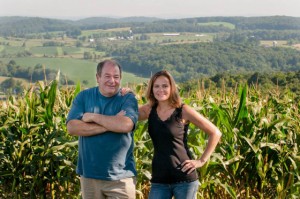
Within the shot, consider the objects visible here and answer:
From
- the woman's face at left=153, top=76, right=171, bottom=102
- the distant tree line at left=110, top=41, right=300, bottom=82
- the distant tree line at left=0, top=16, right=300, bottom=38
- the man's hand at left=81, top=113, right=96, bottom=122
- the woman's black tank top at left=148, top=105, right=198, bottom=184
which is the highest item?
the woman's face at left=153, top=76, right=171, bottom=102

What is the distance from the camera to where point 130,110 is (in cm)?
301

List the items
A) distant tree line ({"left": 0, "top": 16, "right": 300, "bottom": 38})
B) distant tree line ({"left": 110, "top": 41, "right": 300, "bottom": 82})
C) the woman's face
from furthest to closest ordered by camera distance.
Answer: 1. distant tree line ({"left": 0, "top": 16, "right": 300, "bottom": 38})
2. distant tree line ({"left": 110, "top": 41, "right": 300, "bottom": 82})
3. the woman's face

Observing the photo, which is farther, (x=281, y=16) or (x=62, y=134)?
(x=281, y=16)

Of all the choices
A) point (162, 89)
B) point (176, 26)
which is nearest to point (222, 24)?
point (176, 26)

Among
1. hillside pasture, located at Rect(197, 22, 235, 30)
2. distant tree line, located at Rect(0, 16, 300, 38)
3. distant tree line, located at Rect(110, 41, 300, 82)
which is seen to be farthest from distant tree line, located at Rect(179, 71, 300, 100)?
hillside pasture, located at Rect(197, 22, 235, 30)

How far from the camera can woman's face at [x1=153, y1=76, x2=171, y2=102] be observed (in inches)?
120

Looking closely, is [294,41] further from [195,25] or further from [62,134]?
[62,134]

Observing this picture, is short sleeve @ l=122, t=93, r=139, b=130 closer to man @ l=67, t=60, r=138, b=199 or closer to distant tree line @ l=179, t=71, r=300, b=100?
man @ l=67, t=60, r=138, b=199

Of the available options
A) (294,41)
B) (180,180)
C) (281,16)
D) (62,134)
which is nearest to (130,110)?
(180,180)

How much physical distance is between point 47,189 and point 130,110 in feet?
5.48

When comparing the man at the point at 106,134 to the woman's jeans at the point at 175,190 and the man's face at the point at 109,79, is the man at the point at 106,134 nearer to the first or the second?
the man's face at the point at 109,79

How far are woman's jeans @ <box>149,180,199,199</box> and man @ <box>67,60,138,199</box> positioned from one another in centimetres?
15

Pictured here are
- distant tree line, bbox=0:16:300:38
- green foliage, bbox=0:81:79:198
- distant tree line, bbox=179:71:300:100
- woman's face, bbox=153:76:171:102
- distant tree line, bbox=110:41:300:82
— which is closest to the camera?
woman's face, bbox=153:76:171:102

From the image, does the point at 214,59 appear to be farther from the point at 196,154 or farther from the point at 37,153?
the point at 37,153
